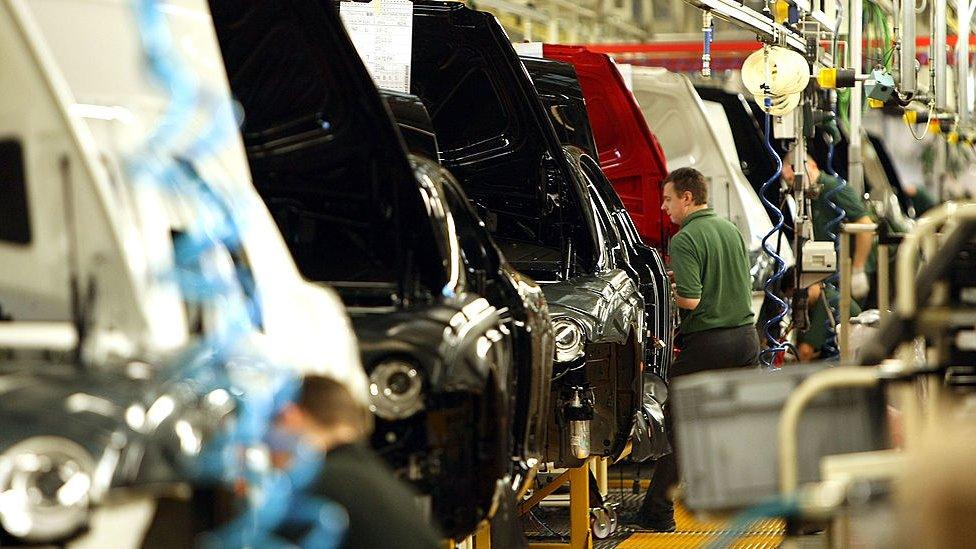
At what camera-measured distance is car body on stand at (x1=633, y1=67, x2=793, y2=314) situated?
10.4m

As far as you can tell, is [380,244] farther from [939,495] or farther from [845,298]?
[845,298]

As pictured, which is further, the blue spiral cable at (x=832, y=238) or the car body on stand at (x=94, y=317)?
the blue spiral cable at (x=832, y=238)

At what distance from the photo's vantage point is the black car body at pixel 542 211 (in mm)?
5938

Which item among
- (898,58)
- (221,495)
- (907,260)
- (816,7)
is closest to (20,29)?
(221,495)

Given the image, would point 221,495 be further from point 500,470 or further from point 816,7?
point 816,7

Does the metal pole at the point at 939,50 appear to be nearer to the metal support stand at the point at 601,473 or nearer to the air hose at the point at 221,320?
the metal support stand at the point at 601,473

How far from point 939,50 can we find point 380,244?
976 centimetres

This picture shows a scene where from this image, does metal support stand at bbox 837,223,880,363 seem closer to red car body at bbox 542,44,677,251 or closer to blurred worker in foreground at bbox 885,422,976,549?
red car body at bbox 542,44,677,251

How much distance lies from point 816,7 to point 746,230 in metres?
1.44

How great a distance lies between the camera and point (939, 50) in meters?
13.1

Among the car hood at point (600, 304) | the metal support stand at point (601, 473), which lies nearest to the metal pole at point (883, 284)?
the car hood at point (600, 304)

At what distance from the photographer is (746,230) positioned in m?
10.4

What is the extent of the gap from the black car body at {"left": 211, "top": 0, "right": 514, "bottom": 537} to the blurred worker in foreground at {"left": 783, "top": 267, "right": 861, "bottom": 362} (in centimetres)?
614

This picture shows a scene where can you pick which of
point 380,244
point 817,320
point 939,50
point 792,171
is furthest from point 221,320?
point 939,50
